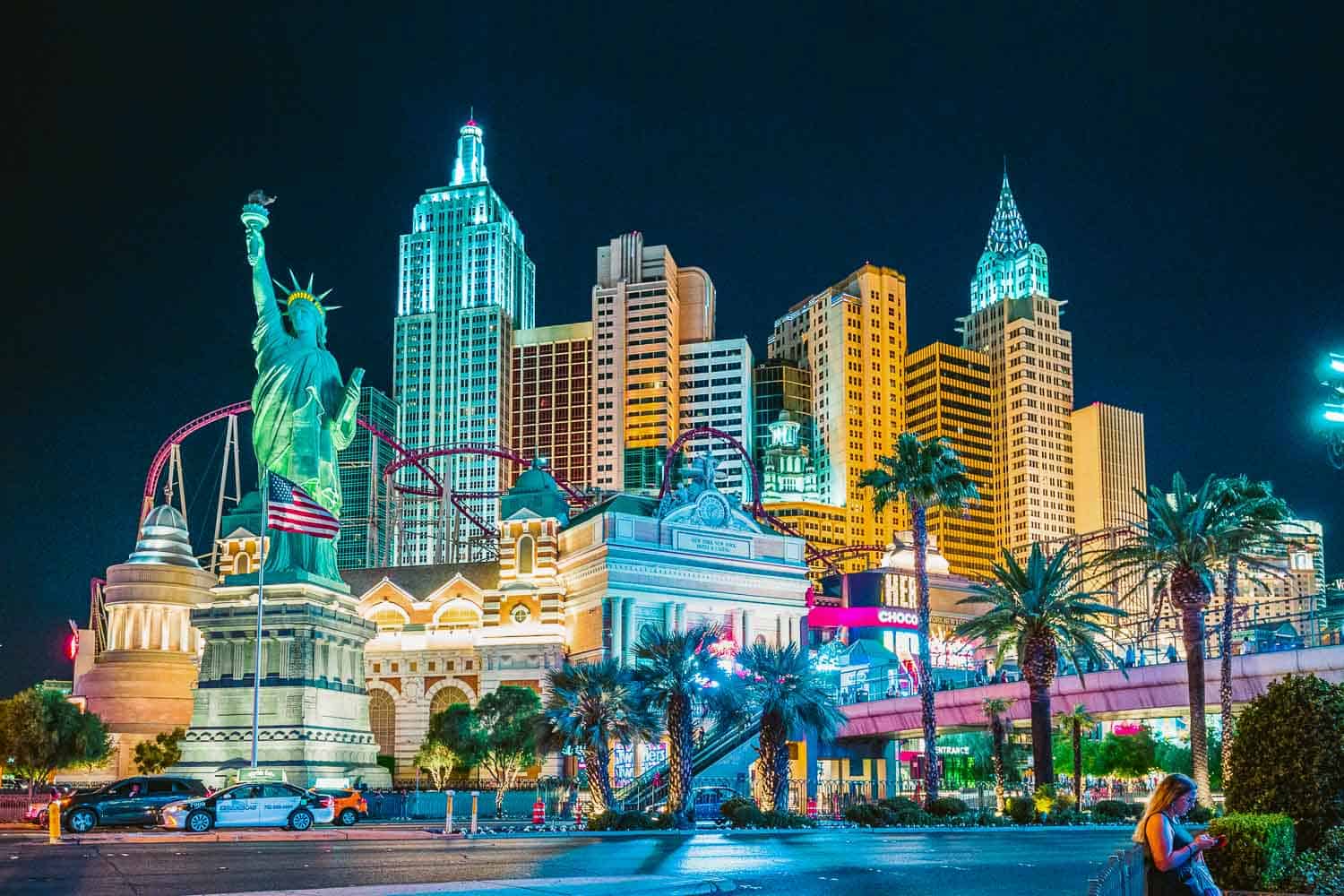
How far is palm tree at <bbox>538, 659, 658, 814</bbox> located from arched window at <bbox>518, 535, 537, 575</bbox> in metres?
38.8

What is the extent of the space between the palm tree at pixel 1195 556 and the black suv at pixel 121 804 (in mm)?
33520

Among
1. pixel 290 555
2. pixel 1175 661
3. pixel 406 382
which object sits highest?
pixel 406 382

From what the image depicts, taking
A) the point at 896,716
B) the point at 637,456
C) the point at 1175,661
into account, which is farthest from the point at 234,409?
the point at 637,456

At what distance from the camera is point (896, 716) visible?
239 feet

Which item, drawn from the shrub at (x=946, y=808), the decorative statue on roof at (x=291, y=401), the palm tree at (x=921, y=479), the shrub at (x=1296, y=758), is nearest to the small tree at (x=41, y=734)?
the decorative statue on roof at (x=291, y=401)

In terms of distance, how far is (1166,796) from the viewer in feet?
39.9

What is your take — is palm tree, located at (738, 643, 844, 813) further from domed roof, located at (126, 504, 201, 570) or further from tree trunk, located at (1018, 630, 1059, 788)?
domed roof, located at (126, 504, 201, 570)

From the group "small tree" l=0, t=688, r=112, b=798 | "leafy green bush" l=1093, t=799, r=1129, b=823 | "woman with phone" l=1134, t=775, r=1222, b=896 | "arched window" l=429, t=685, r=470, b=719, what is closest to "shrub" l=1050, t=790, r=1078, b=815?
"leafy green bush" l=1093, t=799, r=1129, b=823

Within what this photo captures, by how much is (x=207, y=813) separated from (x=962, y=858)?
22773 millimetres

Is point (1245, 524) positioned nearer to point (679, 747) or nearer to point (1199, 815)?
point (1199, 815)

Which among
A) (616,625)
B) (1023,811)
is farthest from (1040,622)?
(616,625)

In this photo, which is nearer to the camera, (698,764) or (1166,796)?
(1166,796)

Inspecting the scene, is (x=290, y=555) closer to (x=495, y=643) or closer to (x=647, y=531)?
(x=495, y=643)

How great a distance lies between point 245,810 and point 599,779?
38.7 ft
